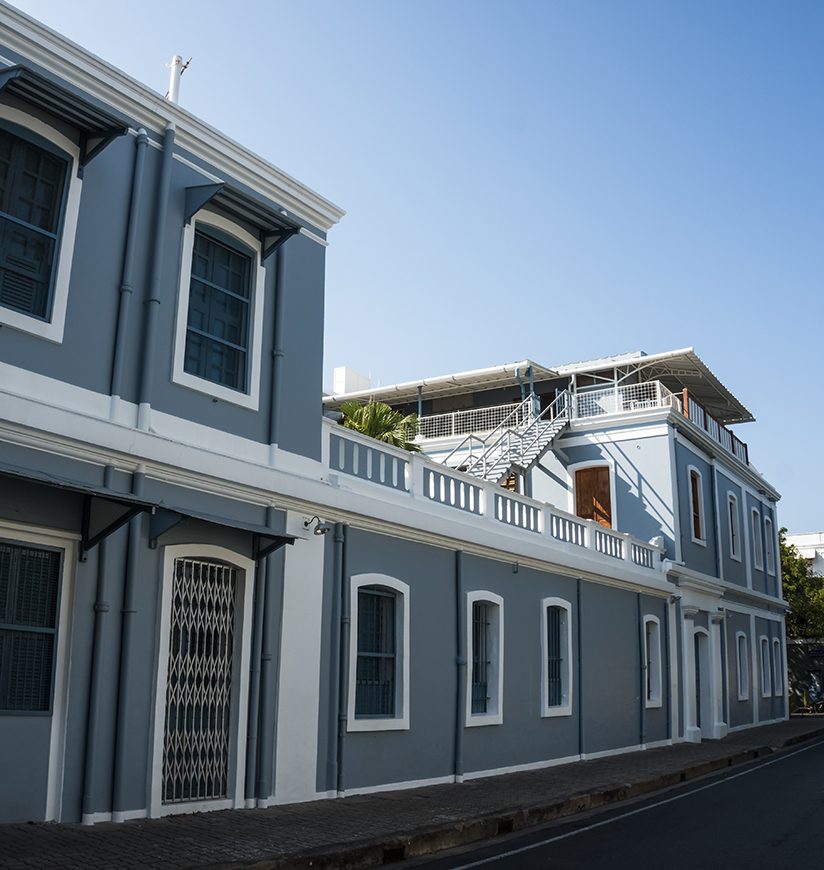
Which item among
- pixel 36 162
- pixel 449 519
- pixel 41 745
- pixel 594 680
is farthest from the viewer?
pixel 594 680

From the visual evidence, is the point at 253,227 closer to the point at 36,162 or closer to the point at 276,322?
the point at 276,322

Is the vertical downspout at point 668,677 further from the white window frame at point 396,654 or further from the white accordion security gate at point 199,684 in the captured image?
the white accordion security gate at point 199,684

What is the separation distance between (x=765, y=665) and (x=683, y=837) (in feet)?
77.4

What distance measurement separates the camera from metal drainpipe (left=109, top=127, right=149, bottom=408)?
974cm

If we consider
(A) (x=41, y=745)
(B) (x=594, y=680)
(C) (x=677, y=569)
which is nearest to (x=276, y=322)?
(A) (x=41, y=745)

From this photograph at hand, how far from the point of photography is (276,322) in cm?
1182

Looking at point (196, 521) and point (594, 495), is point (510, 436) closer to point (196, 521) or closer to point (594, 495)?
point (594, 495)

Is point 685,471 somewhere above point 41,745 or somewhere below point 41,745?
above

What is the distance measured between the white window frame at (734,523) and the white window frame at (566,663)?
1269 cm

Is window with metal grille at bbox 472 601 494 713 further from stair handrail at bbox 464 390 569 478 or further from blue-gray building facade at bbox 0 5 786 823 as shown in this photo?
stair handrail at bbox 464 390 569 478

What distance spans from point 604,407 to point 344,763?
1682 centimetres

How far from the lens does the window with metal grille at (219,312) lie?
1097 centimetres

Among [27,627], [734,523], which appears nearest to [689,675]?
[734,523]

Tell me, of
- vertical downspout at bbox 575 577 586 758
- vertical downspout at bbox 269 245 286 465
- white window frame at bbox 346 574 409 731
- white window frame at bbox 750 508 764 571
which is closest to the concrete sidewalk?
white window frame at bbox 346 574 409 731
